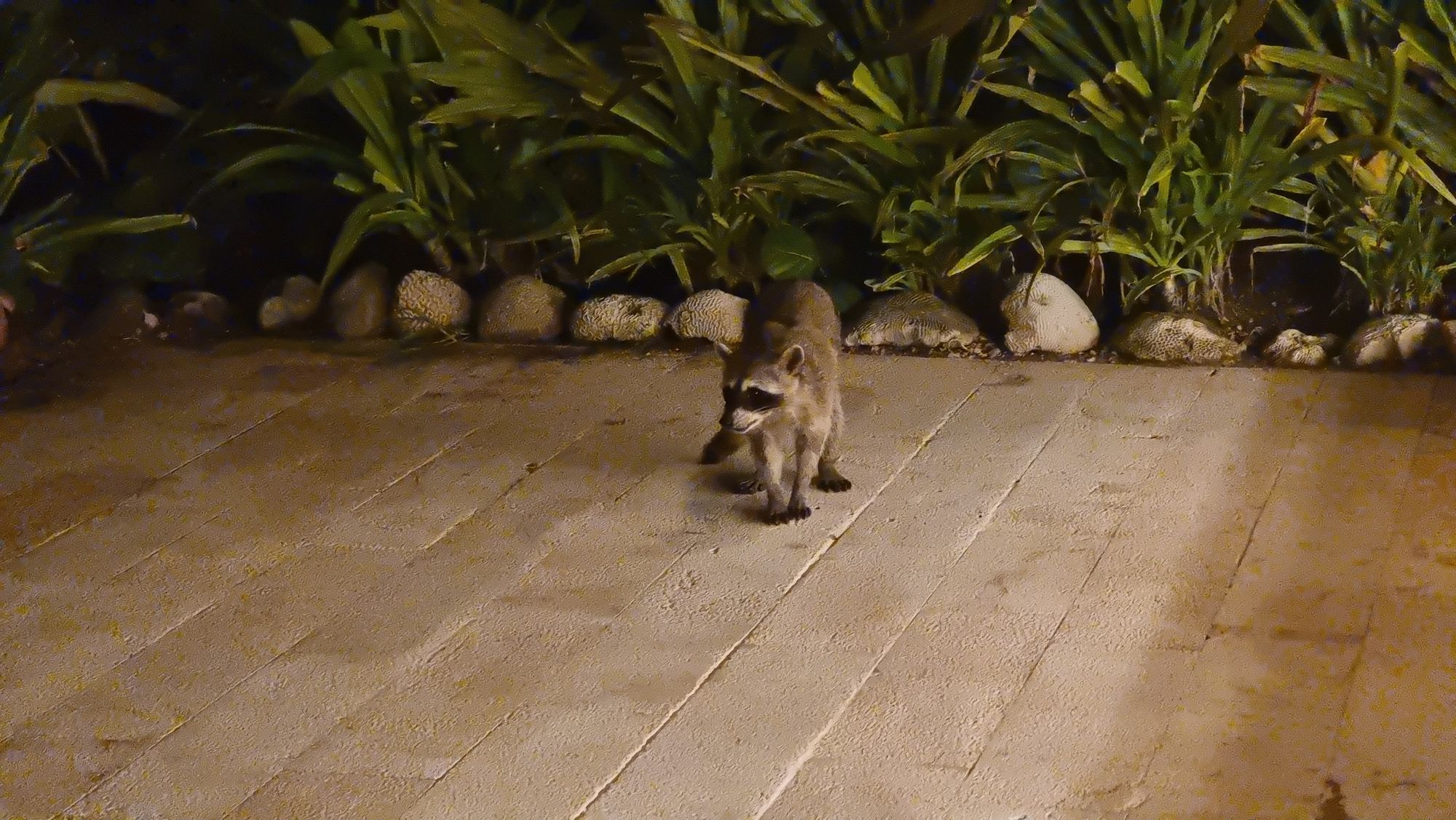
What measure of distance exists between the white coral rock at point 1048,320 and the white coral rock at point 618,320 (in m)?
1.30

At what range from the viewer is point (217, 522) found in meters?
4.31

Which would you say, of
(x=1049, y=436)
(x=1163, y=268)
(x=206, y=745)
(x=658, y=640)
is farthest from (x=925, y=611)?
(x=1163, y=268)

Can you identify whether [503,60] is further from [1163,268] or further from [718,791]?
[718,791]

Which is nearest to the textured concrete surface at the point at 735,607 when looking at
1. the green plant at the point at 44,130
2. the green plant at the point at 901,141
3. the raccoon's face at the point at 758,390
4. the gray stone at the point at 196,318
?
the raccoon's face at the point at 758,390

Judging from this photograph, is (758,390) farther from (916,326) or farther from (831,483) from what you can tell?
(916,326)

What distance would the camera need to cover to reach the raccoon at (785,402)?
385cm

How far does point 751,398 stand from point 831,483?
463 mm

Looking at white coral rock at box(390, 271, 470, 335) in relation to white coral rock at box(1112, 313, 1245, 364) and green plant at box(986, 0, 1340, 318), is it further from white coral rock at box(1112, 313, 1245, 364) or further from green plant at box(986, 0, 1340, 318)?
white coral rock at box(1112, 313, 1245, 364)

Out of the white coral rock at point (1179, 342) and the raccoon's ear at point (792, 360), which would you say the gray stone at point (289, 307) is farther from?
the white coral rock at point (1179, 342)

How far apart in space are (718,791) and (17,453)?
3180mm

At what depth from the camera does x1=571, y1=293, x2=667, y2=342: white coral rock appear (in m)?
5.54

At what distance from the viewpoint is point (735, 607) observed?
359 centimetres

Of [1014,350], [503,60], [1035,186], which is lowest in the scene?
[1014,350]

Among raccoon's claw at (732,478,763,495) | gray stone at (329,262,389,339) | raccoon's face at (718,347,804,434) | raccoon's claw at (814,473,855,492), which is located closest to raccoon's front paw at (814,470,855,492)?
raccoon's claw at (814,473,855,492)
